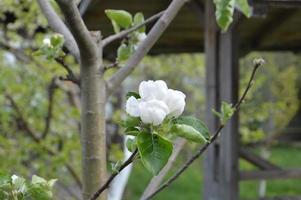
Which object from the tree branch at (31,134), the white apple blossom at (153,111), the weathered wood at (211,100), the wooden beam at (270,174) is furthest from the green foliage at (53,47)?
the tree branch at (31,134)

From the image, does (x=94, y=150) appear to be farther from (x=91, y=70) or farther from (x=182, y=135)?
(x=182, y=135)

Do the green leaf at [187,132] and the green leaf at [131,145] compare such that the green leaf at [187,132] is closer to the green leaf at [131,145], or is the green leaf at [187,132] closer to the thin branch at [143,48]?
the green leaf at [131,145]

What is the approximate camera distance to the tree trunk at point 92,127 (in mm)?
1372

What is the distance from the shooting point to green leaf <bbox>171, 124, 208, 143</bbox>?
1086 millimetres

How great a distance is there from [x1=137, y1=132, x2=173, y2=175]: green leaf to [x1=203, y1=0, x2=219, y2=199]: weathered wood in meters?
2.27

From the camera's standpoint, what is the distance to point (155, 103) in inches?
40.1

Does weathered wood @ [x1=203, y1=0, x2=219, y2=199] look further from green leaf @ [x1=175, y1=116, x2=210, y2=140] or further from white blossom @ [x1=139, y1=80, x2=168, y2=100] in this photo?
white blossom @ [x1=139, y1=80, x2=168, y2=100]

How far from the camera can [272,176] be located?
12.0 feet

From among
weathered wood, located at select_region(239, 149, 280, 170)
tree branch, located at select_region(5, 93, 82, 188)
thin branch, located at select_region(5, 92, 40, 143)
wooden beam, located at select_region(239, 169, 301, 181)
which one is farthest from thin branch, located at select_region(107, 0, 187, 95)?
thin branch, located at select_region(5, 92, 40, 143)

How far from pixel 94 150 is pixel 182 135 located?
35cm

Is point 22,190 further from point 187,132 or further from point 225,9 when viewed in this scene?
point 225,9

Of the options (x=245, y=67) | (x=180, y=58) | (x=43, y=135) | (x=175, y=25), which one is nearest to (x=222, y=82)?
(x=175, y=25)

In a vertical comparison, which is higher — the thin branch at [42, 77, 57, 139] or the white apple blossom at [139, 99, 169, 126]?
the white apple blossom at [139, 99, 169, 126]

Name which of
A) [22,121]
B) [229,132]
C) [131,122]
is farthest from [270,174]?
[131,122]
